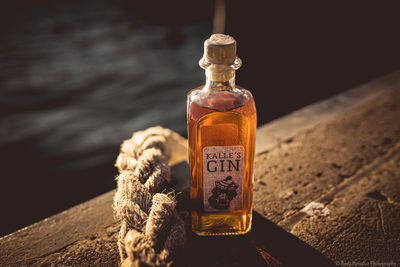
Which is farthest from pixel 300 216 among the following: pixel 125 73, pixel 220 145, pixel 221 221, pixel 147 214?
pixel 125 73

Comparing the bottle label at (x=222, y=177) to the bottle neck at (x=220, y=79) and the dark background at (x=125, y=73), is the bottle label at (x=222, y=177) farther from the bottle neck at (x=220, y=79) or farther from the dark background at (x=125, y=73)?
the dark background at (x=125, y=73)

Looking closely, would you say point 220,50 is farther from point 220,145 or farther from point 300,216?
point 300,216

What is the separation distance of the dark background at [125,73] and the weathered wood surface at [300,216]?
0.98 metres

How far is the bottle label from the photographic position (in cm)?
86

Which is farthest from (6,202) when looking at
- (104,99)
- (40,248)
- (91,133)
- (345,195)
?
(345,195)

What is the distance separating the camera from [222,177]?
0.89 meters

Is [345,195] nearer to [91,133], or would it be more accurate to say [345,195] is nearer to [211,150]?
[211,150]

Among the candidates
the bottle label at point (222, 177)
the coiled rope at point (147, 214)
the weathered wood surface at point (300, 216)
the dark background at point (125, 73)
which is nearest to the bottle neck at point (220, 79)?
the bottle label at point (222, 177)

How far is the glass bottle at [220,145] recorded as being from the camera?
0.85 metres

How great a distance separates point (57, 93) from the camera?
10.7 ft

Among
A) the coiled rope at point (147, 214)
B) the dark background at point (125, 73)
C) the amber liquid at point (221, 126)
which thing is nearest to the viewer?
the coiled rope at point (147, 214)

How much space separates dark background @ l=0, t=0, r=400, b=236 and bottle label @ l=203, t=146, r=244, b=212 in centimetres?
131

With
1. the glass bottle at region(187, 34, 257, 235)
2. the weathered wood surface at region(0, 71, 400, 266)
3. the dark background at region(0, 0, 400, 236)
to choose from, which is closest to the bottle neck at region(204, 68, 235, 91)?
the glass bottle at region(187, 34, 257, 235)

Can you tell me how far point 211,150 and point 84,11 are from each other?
648cm
